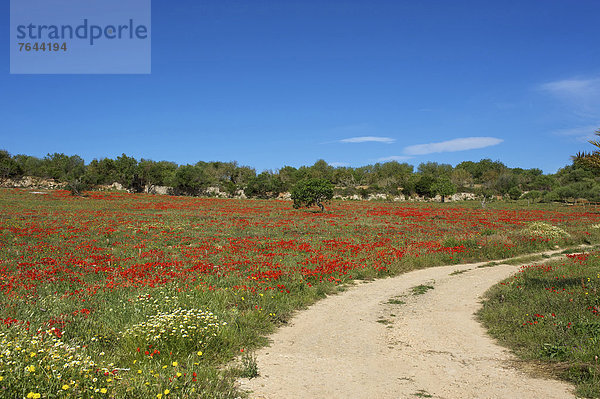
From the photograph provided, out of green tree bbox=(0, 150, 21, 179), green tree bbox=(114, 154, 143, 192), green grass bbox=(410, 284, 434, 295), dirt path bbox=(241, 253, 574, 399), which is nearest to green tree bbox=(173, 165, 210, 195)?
green tree bbox=(114, 154, 143, 192)

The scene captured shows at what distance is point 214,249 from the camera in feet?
61.6

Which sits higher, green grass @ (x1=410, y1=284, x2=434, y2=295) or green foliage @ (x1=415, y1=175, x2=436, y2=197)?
green foliage @ (x1=415, y1=175, x2=436, y2=197)

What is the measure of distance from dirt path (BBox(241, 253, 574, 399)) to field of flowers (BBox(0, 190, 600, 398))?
29.4 inches

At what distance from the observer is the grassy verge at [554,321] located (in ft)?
21.6

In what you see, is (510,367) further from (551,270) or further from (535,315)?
(551,270)

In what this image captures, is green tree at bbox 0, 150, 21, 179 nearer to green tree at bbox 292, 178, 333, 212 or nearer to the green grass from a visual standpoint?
green tree at bbox 292, 178, 333, 212

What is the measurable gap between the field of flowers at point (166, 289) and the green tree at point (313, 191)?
1675cm

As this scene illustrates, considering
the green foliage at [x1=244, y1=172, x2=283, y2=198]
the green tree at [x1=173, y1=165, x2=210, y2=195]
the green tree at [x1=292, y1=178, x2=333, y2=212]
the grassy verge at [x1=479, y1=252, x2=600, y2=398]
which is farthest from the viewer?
the green foliage at [x1=244, y1=172, x2=283, y2=198]

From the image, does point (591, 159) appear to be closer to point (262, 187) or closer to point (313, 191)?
point (313, 191)

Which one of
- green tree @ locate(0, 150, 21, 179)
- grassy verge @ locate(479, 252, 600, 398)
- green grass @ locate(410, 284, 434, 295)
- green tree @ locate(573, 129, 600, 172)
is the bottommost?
green grass @ locate(410, 284, 434, 295)

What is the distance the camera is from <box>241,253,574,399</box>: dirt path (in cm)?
608

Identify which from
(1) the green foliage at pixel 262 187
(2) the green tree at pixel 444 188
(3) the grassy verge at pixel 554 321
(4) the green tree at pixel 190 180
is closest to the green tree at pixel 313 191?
(3) the grassy verge at pixel 554 321

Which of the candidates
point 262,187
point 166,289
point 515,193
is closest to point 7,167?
point 262,187

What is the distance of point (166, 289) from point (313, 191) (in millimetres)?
34412
